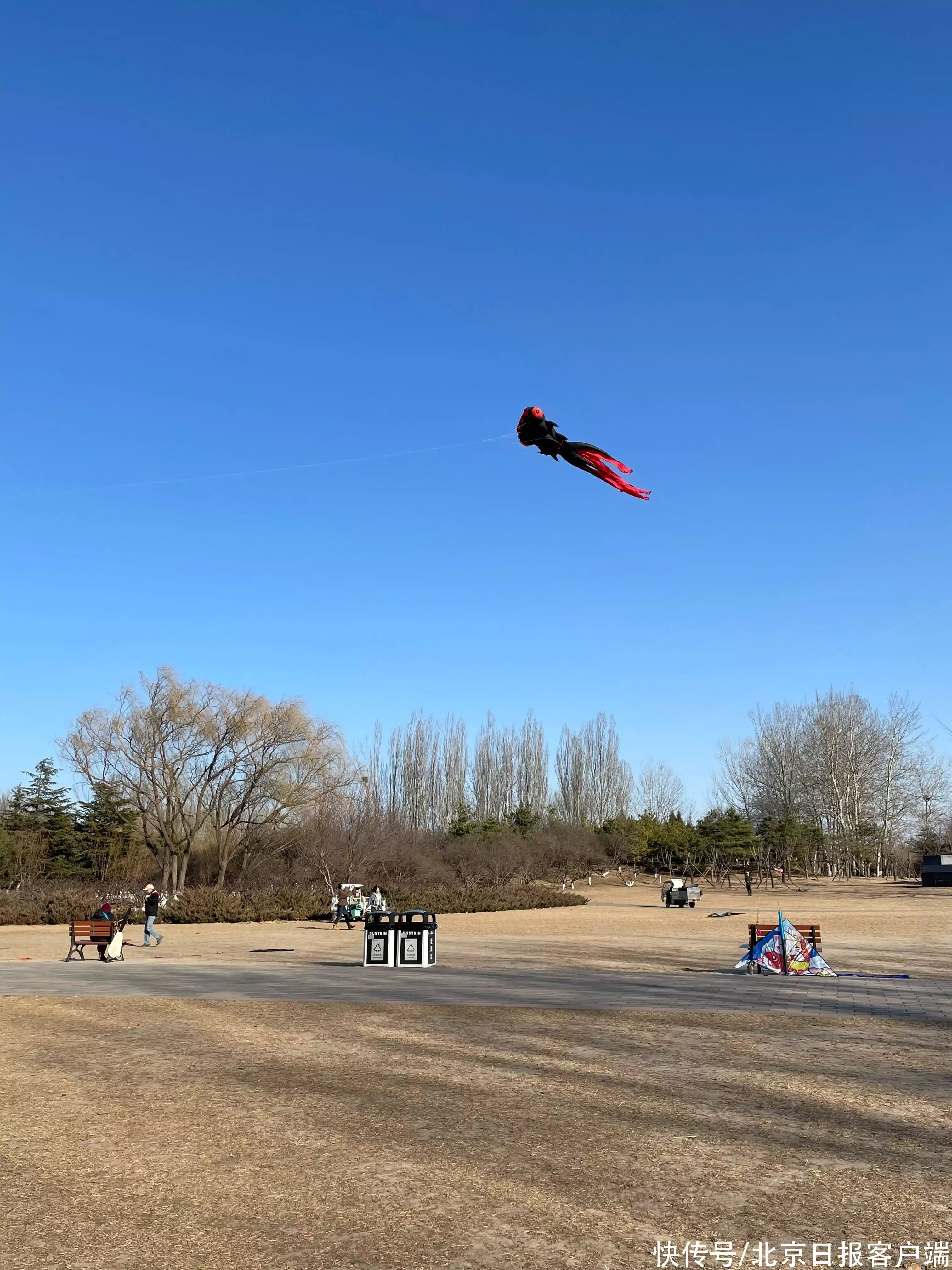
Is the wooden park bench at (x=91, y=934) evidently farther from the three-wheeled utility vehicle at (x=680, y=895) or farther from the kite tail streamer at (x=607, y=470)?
the three-wheeled utility vehicle at (x=680, y=895)

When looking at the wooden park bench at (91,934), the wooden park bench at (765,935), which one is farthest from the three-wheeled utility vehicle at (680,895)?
the wooden park bench at (91,934)

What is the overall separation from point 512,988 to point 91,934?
1023 centimetres

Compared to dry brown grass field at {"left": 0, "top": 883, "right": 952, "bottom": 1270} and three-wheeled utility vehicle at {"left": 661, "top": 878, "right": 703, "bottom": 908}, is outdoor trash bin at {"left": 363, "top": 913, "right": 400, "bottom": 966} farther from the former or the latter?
three-wheeled utility vehicle at {"left": 661, "top": 878, "right": 703, "bottom": 908}

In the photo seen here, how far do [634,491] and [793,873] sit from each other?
74051 mm

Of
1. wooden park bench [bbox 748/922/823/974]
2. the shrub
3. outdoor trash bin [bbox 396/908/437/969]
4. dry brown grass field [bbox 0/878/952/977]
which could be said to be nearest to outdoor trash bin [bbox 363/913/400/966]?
outdoor trash bin [bbox 396/908/437/969]

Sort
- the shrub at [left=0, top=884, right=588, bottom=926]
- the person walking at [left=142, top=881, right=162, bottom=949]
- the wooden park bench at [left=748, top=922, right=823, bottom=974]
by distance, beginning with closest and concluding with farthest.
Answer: the wooden park bench at [left=748, top=922, right=823, bottom=974] < the person walking at [left=142, top=881, right=162, bottom=949] < the shrub at [left=0, top=884, right=588, bottom=926]

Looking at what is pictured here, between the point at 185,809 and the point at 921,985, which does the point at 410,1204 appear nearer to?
the point at 921,985

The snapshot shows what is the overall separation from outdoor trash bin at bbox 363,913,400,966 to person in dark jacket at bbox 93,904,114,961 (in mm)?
5638

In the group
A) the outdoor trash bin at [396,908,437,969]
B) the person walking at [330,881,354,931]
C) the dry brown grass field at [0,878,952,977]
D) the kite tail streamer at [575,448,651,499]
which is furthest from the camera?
the person walking at [330,881,354,931]

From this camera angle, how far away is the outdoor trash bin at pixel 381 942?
19234mm

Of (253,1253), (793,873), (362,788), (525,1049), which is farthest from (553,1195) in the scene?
(793,873)

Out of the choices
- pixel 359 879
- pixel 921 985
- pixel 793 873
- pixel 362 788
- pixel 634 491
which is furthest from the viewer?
pixel 793 873

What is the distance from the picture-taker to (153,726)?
58156 mm

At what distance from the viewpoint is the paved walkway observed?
13.8 metres
